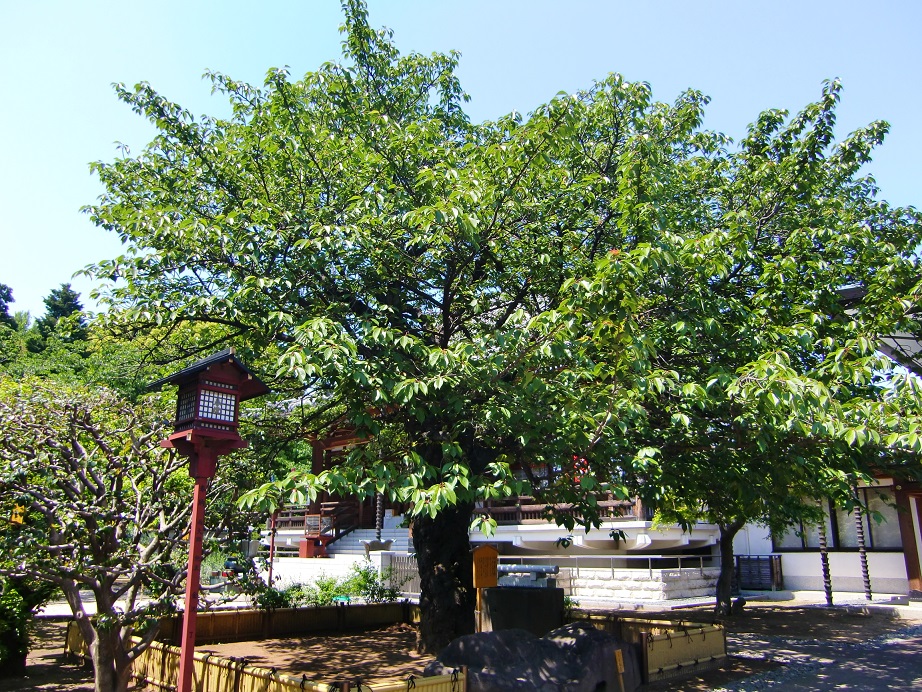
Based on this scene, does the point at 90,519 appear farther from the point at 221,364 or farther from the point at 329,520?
the point at 329,520

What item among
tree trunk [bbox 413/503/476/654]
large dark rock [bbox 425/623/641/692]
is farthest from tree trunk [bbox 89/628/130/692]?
tree trunk [bbox 413/503/476/654]

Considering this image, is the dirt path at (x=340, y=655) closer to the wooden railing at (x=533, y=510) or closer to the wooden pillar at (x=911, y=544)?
the wooden railing at (x=533, y=510)

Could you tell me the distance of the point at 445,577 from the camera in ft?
43.6

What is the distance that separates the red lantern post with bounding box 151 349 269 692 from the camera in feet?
25.9

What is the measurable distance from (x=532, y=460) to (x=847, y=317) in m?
5.87

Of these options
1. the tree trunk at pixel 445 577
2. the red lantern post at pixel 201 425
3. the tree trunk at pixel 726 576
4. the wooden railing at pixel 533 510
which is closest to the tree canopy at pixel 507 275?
the tree trunk at pixel 445 577

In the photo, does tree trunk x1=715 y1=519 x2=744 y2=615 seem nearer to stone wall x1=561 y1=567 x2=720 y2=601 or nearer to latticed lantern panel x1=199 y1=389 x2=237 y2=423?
stone wall x1=561 y1=567 x2=720 y2=601

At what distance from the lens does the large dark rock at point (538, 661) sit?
9383mm

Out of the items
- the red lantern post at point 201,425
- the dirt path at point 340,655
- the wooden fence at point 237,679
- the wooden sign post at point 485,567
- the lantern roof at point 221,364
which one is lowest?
the dirt path at point 340,655

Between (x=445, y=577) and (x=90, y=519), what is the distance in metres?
6.56

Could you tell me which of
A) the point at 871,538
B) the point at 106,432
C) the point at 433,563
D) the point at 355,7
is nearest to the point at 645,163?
the point at 355,7

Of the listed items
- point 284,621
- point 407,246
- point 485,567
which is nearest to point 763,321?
point 407,246

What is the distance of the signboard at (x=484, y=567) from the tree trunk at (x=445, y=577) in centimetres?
38

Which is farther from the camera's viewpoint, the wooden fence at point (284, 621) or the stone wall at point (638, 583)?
the stone wall at point (638, 583)
